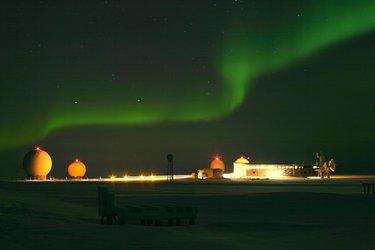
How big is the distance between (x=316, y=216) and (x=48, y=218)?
13504 millimetres

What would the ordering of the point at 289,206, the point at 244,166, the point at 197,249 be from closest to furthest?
the point at 197,249
the point at 289,206
the point at 244,166

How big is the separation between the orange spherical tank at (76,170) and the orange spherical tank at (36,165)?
13842mm

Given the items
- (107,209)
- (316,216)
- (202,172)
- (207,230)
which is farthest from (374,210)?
(202,172)

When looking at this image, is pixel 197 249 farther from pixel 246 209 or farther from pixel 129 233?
pixel 246 209

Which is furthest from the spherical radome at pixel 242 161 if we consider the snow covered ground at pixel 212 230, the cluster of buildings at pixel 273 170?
the snow covered ground at pixel 212 230

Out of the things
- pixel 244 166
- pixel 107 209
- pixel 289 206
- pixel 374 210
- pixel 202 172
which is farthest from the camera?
pixel 244 166

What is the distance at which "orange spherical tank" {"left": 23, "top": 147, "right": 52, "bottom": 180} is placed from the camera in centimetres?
12731

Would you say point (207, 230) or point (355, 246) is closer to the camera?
point (355, 246)

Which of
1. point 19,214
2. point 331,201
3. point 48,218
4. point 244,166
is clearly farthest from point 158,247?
point 244,166

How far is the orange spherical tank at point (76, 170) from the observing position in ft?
472

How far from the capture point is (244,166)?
134 metres

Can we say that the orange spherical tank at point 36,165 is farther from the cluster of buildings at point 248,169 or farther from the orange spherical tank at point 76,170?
the orange spherical tank at point 76,170

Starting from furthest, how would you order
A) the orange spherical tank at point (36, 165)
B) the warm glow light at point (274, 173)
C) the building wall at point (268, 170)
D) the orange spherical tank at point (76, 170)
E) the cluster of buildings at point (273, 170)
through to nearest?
1. the orange spherical tank at point (76, 170)
2. the warm glow light at point (274, 173)
3. the building wall at point (268, 170)
4. the orange spherical tank at point (36, 165)
5. the cluster of buildings at point (273, 170)

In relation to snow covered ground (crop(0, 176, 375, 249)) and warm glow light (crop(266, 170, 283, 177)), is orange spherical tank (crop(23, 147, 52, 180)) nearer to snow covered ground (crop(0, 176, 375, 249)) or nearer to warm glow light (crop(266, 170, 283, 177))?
warm glow light (crop(266, 170, 283, 177))
